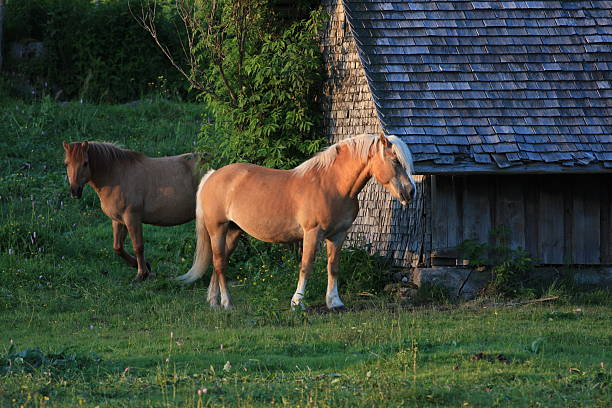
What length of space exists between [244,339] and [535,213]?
16.4 feet

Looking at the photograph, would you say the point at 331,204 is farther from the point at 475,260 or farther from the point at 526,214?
the point at 526,214

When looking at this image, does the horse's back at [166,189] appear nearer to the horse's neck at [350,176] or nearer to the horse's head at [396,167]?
the horse's neck at [350,176]

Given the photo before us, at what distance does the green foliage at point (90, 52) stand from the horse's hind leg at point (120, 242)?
8.55 meters

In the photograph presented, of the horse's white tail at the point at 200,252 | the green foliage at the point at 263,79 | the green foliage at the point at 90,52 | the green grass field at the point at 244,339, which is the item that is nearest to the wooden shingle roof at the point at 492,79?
the green foliage at the point at 263,79

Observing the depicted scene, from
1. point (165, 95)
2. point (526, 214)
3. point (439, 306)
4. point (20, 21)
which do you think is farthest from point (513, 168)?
point (20, 21)

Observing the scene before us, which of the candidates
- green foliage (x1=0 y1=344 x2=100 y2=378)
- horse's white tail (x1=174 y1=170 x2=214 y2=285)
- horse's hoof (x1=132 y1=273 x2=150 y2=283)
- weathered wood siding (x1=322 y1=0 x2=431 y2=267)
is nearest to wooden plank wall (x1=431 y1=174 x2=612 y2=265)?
weathered wood siding (x1=322 y1=0 x2=431 y2=267)

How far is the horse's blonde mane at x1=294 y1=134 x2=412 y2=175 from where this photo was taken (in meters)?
10.4

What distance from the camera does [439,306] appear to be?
1084 centimetres

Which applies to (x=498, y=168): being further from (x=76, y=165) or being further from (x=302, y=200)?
(x=76, y=165)

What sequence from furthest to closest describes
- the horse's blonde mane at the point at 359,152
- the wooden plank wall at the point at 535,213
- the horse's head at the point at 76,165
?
the horse's head at the point at 76,165, the wooden plank wall at the point at 535,213, the horse's blonde mane at the point at 359,152

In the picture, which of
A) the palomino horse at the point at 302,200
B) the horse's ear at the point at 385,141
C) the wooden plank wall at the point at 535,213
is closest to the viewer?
the horse's ear at the point at 385,141

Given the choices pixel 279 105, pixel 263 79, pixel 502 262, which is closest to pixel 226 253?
pixel 279 105

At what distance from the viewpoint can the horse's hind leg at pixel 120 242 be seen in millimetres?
13227

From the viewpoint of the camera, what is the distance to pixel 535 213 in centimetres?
1206
